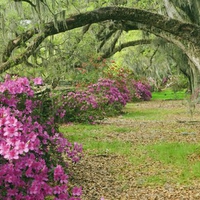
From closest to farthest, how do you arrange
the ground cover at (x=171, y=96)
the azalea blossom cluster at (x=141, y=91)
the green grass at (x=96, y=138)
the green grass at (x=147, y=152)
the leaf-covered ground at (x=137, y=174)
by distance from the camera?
the leaf-covered ground at (x=137, y=174)
the green grass at (x=147, y=152)
the green grass at (x=96, y=138)
the azalea blossom cluster at (x=141, y=91)
the ground cover at (x=171, y=96)

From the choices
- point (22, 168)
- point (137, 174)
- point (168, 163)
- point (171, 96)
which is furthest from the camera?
point (171, 96)

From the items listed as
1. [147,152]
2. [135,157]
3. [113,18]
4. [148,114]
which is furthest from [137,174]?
[148,114]

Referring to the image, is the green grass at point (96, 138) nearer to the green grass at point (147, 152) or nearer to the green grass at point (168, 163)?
the green grass at point (147, 152)

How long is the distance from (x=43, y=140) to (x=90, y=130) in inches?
314

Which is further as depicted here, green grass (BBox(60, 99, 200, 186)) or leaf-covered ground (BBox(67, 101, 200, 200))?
green grass (BBox(60, 99, 200, 186))

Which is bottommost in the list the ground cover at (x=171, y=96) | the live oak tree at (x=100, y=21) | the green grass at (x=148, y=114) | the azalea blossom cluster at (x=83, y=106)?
the ground cover at (x=171, y=96)

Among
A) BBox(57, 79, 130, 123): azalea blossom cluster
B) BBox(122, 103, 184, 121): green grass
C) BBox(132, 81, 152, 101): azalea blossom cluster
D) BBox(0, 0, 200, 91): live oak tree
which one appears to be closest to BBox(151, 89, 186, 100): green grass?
BBox(132, 81, 152, 101): azalea blossom cluster

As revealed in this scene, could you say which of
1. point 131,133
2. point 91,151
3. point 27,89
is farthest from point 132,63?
point 27,89

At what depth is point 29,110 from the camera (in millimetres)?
4961

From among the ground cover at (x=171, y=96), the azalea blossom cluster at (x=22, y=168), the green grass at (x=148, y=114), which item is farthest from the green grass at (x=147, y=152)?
the ground cover at (x=171, y=96)

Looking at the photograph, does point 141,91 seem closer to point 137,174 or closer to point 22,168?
point 137,174

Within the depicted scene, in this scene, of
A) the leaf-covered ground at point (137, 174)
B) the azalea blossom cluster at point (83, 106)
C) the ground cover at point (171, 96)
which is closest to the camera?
the leaf-covered ground at point (137, 174)

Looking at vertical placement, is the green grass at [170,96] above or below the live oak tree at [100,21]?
below

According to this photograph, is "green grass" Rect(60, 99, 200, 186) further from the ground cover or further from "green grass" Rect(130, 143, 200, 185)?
the ground cover
